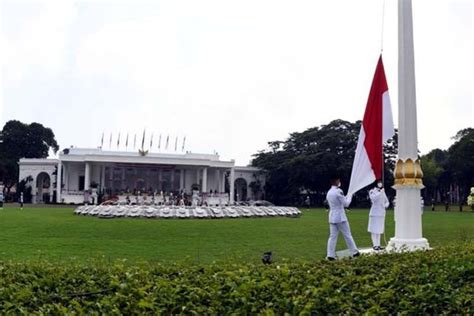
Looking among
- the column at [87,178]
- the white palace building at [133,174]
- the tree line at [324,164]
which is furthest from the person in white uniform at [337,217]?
the column at [87,178]

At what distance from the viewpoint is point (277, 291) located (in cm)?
375

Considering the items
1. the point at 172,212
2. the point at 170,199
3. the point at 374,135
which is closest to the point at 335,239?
the point at 374,135

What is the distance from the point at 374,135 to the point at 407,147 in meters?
0.68

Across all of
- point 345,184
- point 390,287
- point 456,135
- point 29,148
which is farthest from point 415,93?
point 29,148

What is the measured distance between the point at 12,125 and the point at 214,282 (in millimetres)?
65433

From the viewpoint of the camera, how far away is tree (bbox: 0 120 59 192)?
63188 mm

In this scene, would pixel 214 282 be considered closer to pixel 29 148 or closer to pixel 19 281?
pixel 19 281

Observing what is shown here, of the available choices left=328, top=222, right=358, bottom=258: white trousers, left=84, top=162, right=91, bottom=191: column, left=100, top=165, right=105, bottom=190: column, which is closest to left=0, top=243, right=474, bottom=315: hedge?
left=328, top=222, right=358, bottom=258: white trousers

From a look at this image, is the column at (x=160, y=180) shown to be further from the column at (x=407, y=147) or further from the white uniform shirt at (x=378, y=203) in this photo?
the column at (x=407, y=147)

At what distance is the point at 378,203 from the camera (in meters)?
12.8

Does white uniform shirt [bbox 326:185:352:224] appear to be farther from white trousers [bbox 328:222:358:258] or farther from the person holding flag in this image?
the person holding flag

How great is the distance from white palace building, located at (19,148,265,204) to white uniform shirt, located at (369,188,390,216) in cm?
3791

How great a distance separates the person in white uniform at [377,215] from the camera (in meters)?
12.3

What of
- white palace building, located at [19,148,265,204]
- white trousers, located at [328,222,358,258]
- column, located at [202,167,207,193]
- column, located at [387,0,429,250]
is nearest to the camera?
white trousers, located at [328,222,358,258]
